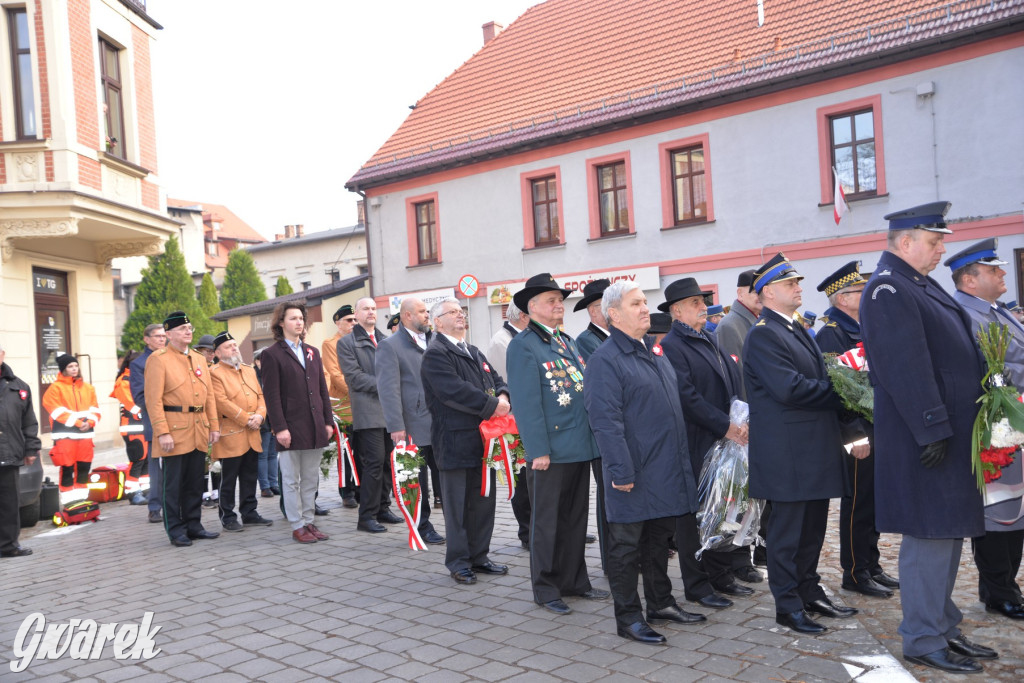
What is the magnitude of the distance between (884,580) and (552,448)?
7.65 feet

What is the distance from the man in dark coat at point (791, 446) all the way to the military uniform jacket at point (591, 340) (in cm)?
165

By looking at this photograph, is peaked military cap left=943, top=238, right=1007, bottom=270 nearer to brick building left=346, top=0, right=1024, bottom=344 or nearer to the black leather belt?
the black leather belt

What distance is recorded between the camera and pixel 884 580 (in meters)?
5.84

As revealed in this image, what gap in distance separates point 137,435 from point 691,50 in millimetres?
16402

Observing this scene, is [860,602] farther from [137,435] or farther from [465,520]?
[137,435]

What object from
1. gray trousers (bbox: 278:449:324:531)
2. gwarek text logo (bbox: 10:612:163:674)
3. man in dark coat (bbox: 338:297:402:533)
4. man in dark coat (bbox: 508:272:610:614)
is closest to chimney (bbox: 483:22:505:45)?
man in dark coat (bbox: 338:297:402:533)

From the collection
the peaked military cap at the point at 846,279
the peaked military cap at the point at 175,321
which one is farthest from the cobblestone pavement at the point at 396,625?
the peaked military cap at the point at 175,321

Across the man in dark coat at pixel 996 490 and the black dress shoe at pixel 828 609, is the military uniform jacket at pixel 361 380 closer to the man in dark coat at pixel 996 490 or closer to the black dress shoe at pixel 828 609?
the black dress shoe at pixel 828 609

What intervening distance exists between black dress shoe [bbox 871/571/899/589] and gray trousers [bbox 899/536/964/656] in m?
1.35

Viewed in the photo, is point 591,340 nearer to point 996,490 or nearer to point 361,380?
point 996,490

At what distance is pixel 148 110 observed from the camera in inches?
730

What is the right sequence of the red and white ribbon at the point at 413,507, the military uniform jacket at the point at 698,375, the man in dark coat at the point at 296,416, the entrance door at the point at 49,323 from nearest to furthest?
the military uniform jacket at the point at 698,375 → the red and white ribbon at the point at 413,507 → the man in dark coat at the point at 296,416 → the entrance door at the point at 49,323

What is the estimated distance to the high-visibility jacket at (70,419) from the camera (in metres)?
10.9

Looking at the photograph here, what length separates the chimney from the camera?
30703mm
